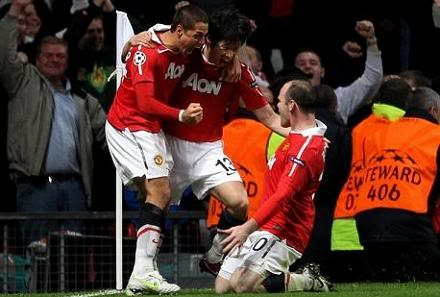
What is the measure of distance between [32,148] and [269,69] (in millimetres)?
3333

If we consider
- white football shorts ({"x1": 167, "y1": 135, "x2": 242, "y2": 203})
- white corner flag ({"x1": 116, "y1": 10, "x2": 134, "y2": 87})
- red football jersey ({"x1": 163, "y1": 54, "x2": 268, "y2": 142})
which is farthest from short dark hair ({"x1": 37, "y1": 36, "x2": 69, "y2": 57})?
white football shorts ({"x1": 167, "y1": 135, "x2": 242, "y2": 203})

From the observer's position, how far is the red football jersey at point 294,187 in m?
11.7

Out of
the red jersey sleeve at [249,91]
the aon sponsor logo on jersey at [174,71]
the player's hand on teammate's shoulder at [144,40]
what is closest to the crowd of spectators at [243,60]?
the red jersey sleeve at [249,91]

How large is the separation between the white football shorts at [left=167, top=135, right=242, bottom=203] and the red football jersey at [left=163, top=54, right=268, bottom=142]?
6 cm

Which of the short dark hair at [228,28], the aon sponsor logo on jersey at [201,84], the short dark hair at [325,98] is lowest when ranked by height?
the short dark hair at [325,98]

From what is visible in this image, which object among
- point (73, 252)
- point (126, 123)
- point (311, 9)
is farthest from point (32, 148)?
point (311, 9)

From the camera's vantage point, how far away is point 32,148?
14984 mm

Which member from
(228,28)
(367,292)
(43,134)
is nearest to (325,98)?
(228,28)

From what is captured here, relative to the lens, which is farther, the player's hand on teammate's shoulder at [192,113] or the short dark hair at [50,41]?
the short dark hair at [50,41]

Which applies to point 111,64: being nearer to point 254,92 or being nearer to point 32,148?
point 32,148

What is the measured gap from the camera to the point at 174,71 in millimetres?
12328

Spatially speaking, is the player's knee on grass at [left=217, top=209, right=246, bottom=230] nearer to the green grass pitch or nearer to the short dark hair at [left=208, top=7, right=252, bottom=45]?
the green grass pitch

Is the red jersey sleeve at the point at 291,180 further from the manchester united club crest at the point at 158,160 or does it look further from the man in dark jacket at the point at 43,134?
the man in dark jacket at the point at 43,134

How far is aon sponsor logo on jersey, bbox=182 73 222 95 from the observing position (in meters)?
12.6
